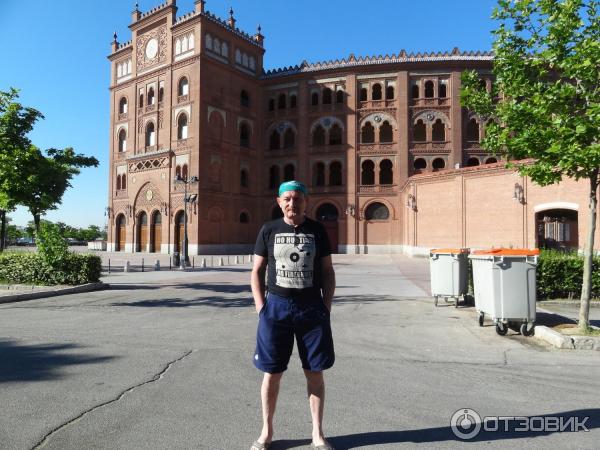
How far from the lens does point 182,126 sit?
→ 38406 millimetres

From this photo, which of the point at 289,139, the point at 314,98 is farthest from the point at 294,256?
the point at 289,139

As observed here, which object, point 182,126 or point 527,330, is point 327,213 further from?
point 527,330

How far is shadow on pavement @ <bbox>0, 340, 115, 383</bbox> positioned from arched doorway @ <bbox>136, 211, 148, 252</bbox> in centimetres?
3562

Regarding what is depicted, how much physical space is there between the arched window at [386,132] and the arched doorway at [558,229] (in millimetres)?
15049

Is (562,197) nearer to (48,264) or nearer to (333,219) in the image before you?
(333,219)

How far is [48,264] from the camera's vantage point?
13484 mm

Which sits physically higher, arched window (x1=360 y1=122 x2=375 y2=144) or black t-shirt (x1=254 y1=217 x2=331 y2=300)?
arched window (x1=360 y1=122 x2=375 y2=144)

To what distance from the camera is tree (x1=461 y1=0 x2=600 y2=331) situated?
22.5 feet

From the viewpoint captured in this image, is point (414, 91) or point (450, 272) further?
point (414, 91)

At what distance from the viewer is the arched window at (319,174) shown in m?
41.2

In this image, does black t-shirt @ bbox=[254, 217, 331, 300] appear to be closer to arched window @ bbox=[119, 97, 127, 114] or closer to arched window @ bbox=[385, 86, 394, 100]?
arched window @ bbox=[385, 86, 394, 100]

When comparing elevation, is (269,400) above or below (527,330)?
above

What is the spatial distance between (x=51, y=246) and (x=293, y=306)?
12734 mm

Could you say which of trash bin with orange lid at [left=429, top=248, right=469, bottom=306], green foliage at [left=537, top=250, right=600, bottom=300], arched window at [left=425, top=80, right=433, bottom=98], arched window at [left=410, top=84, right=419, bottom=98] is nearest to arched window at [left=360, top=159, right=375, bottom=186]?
arched window at [left=410, top=84, right=419, bottom=98]
